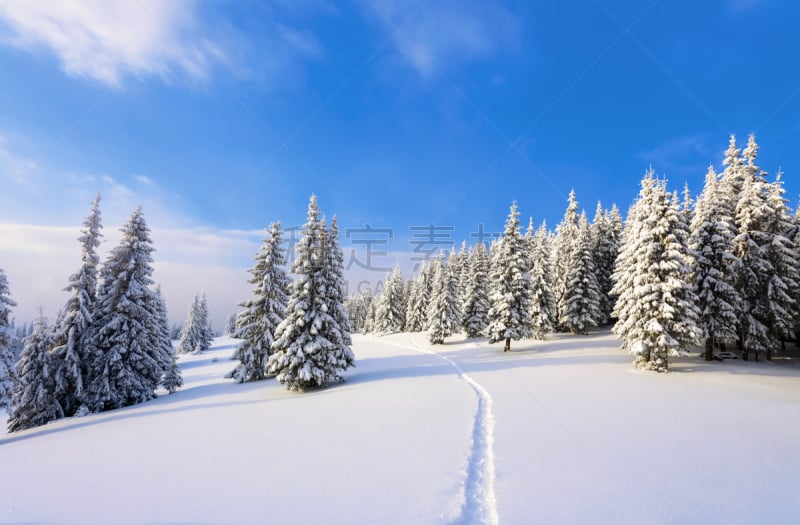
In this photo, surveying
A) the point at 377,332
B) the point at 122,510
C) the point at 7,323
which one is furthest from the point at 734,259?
the point at 377,332

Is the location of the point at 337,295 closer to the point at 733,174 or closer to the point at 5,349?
the point at 5,349

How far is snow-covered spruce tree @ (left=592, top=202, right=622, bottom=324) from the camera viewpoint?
45.8 metres

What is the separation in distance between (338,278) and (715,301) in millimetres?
27420

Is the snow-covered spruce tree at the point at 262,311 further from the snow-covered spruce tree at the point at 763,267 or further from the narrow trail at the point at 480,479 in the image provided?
the snow-covered spruce tree at the point at 763,267

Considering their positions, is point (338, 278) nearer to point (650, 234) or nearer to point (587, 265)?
point (650, 234)

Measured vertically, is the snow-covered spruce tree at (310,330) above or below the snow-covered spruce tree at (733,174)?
below

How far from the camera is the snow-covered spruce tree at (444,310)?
4706 cm

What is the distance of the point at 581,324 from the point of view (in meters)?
41.0

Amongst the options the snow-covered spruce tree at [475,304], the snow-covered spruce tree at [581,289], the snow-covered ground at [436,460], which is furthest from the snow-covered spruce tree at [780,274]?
the snow-covered spruce tree at [475,304]

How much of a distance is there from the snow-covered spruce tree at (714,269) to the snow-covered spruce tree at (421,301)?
40.6 metres

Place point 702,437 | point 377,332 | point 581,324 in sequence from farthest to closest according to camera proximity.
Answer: point 377,332, point 581,324, point 702,437

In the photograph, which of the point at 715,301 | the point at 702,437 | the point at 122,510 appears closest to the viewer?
the point at 122,510

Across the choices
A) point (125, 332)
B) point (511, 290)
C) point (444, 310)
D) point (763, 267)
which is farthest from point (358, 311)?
point (763, 267)

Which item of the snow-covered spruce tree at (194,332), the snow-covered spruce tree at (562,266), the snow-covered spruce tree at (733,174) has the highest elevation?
the snow-covered spruce tree at (733,174)
